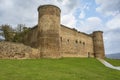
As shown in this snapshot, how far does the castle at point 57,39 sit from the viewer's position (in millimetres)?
27342

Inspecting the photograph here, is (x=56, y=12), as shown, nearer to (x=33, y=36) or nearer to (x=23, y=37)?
(x=33, y=36)

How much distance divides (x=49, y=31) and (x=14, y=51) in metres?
7.04

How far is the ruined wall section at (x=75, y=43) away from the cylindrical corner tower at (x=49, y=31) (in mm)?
5351

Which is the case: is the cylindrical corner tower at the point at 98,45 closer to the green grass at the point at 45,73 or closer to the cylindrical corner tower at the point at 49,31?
the cylindrical corner tower at the point at 49,31

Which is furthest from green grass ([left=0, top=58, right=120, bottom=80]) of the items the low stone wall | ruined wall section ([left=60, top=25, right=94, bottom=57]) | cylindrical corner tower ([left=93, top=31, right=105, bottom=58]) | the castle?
cylindrical corner tower ([left=93, top=31, right=105, bottom=58])

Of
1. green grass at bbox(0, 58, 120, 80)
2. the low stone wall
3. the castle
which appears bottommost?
green grass at bbox(0, 58, 120, 80)

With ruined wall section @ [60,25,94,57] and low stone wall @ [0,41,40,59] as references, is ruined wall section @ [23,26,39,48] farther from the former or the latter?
low stone wall @ [0,41,40,59]

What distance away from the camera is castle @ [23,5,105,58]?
2734 centimetres

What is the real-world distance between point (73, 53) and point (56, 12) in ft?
36.4

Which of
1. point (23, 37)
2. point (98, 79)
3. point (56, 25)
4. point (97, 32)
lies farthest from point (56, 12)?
point (97, 32)

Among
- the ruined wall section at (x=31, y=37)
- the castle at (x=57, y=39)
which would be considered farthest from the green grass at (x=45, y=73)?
the ruined wall section at (x=31, y=37)

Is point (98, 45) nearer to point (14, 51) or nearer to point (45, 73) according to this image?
point (14, 51)

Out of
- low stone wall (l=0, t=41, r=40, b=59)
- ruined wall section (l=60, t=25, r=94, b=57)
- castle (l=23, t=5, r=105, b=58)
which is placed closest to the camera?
low stone wall (l=0, t=41, r=40, b=59)

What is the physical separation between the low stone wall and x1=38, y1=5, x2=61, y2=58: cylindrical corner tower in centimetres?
274
